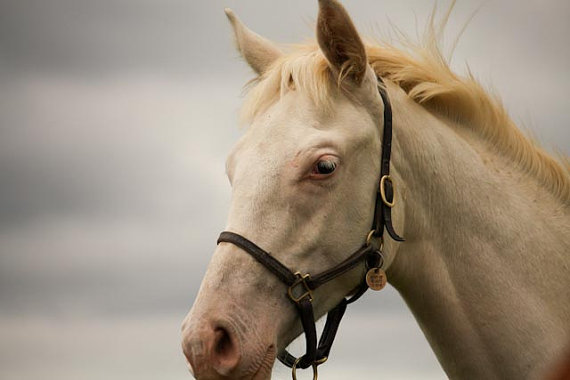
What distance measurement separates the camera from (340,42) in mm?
4938

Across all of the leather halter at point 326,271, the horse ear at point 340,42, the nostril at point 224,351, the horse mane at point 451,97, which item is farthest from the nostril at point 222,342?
the horse ear at point 340,42

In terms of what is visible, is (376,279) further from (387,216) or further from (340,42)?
(340,42)

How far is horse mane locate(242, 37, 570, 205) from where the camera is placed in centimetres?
529

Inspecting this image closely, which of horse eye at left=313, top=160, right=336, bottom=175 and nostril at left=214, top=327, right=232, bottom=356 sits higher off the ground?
horse eye at left=313, top=160, right=336, bottom=175

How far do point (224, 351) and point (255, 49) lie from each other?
283cm

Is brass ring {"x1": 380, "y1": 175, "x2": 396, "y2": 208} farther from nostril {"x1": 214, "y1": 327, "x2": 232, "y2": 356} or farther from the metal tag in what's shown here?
nostril {"x1": 214, "y1": 327, "x2": 232, "y2": 356}

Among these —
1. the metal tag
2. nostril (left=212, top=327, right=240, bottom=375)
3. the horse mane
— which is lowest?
nostril (left=212, top=327, right=240, bottom=375)

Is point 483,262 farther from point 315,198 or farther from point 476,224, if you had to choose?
point 315,198

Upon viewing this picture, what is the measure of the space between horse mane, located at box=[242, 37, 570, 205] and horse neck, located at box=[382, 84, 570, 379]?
251 millimetres

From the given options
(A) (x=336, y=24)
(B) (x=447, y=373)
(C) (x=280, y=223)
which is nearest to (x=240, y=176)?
(C) (x=280, y=223)

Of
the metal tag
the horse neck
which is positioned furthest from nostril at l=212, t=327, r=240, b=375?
the horse neck

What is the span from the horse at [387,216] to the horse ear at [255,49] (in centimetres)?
43

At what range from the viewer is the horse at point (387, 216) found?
4359 mm

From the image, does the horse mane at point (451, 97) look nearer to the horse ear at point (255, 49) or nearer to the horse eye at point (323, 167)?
the horse ear at point (255, 49)
